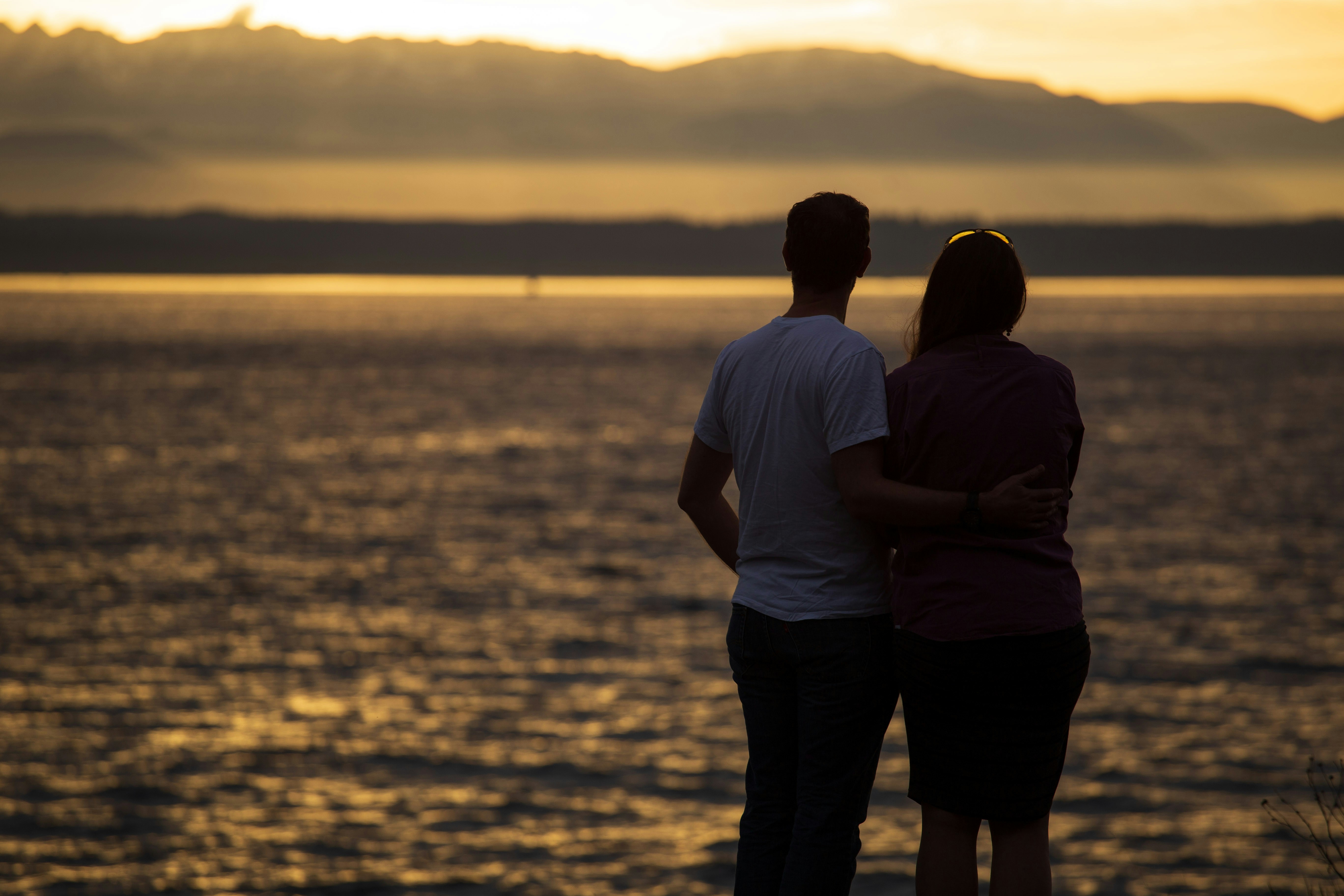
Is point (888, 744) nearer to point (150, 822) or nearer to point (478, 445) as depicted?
point (150, 822)

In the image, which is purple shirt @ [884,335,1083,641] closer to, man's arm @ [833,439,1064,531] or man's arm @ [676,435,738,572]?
man's arm @ [833,439,1064,531]

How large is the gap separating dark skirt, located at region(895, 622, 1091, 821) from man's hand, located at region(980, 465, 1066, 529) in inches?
11.6

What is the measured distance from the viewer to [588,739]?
14383 millimetres

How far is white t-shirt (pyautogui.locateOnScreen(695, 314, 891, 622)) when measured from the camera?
3238 mm

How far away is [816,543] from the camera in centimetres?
335

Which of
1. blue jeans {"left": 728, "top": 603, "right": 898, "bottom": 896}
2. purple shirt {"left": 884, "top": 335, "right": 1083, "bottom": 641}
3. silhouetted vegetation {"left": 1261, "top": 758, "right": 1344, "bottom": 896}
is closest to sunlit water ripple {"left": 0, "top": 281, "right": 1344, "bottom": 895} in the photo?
silhouetted vegetation {"left": 1261, "top": 758, "right": 1344, "bottom": 896}

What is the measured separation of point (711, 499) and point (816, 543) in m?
0.46

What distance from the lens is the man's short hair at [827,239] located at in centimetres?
332

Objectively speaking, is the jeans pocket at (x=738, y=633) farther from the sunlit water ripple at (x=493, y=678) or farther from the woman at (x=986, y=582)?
the sunlit water ripple at (x=493, y=678)

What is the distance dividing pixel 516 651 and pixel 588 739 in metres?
4.23

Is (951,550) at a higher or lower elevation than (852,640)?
higher

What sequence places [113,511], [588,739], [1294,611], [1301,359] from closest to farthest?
[588,739] < [1294,611] < [113,511] < [1301,359]

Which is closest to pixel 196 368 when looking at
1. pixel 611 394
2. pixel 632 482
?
pixel 611 394

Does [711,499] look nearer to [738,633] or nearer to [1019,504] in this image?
[738,633]
